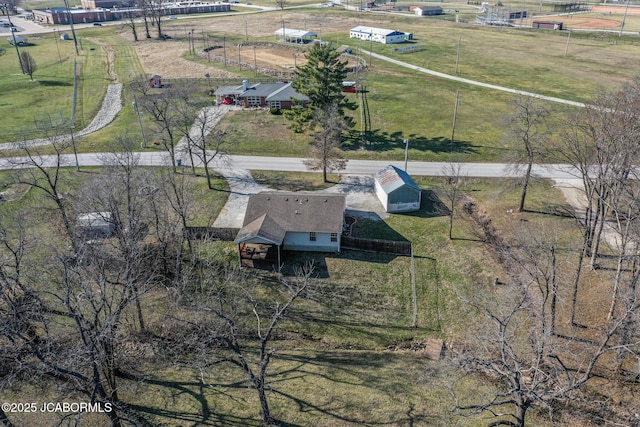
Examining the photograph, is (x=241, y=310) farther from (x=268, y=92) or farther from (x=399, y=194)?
(x=268, y=92)

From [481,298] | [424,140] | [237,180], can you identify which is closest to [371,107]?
[424,140]

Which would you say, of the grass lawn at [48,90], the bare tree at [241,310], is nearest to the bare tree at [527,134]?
the bare tree at [241,310]

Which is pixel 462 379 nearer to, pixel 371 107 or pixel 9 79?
pixel 371 107

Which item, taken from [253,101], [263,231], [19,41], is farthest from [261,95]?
[19,41]

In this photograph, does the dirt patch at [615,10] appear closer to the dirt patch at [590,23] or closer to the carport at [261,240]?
the dirt patch at [590,23]

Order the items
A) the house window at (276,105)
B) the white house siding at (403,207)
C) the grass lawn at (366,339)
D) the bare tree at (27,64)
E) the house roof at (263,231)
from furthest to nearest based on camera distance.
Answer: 1. the bare tree at (27,64)
2. the house window at (276,105)
3. the white house siding at (403,207)
4. the house roof at (263,231)
5. the grass lawn at (366,339)

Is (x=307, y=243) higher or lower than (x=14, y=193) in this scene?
lower

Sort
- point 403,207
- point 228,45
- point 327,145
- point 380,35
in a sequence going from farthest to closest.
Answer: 1. point 228,45
2. point 380,35
3. point 327,145
4. point 403,207

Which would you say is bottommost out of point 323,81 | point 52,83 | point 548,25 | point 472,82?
point 472,82
